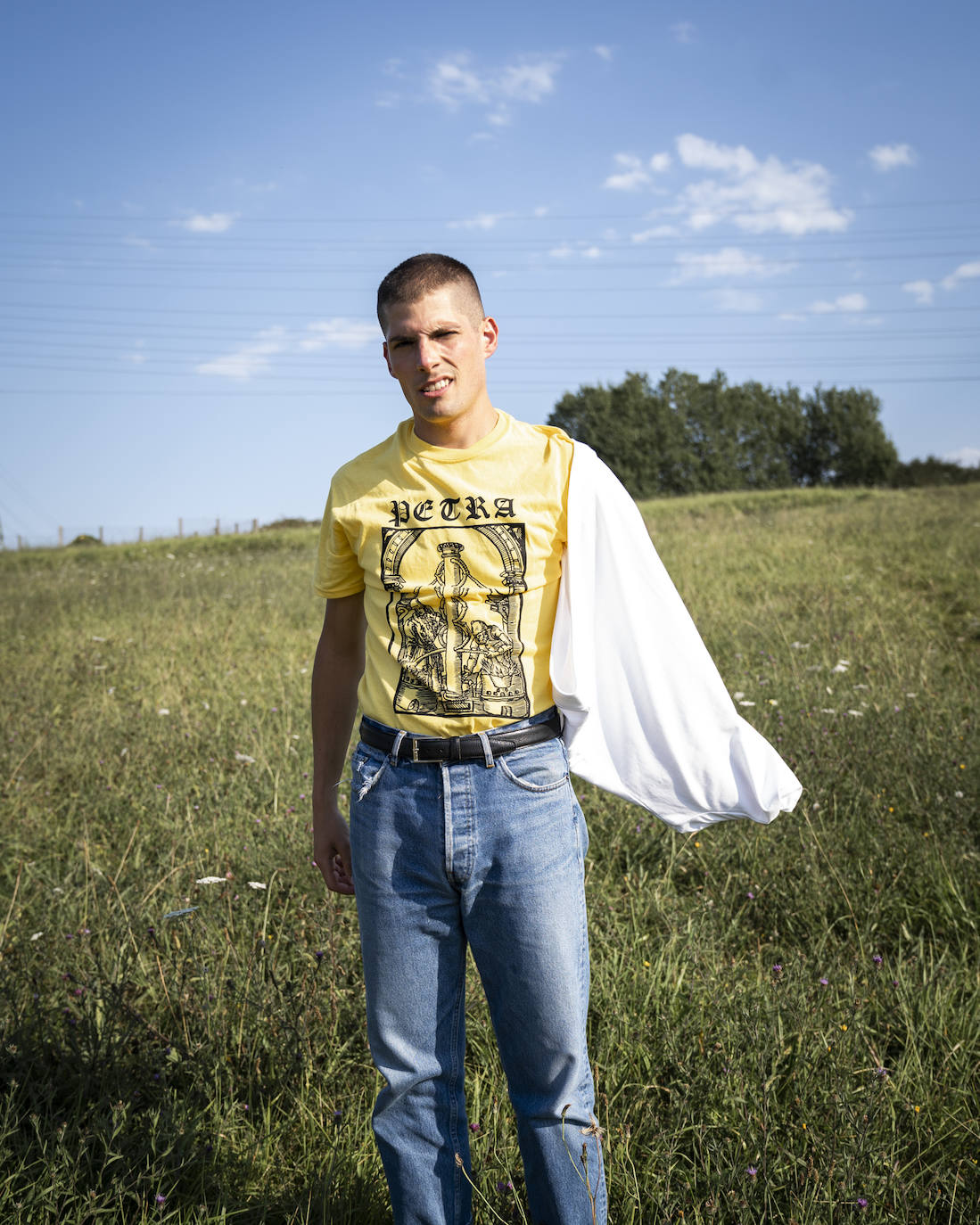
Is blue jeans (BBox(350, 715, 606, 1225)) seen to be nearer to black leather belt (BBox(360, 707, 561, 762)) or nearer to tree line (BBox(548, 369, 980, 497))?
black leather belt (BBox(360, 707, 561, 762))

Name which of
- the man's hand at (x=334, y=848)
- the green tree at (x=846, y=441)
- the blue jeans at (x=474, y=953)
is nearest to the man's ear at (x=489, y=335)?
the blue jeans at (x=474, y=953)

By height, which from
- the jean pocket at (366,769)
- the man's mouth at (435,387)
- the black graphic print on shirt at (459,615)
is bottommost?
the jean pocket at (366,769)

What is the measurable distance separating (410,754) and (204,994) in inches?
59.8

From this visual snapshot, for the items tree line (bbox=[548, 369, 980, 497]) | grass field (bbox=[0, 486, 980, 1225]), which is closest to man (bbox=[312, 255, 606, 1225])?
grass field (bbox=[0, 486, 980, 1225])

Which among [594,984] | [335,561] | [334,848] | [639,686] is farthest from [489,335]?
[594,984]

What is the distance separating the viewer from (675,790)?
1.81m

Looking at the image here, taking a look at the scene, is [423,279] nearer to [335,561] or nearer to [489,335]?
[489,335]

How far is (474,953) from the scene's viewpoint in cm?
166

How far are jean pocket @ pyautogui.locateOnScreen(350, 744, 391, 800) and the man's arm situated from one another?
0.68 ft

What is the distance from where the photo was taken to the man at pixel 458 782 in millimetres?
1587

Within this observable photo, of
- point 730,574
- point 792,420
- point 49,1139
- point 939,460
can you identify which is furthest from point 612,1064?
point 792,420

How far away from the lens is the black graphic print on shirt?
164 centimetres

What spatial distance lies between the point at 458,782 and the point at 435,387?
785mm

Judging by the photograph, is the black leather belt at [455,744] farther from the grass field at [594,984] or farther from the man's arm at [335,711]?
the grass field at [594,984]
